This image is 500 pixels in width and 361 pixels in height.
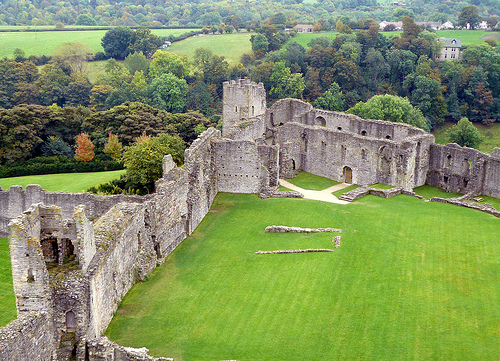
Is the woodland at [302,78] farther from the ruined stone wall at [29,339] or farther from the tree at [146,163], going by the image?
the ruined stone wall at [29,339]

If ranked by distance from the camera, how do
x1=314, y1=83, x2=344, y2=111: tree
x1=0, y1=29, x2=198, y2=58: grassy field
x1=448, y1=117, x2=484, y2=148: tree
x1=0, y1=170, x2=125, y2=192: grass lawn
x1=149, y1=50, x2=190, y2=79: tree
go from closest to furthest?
x1=0, y1=170, x2=125, y2=192: grass lawn
x1=448, y1=117, x2=484, y2=148: tree
x1=314, y1=83, x2=344, y2=111: tree
x1=149, y1=50, x2=190, y2=79: tree
x1=0, y1=29, x2=198, y2=58: grassy field

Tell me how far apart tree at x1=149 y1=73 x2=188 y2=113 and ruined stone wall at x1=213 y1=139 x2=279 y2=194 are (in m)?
60.8

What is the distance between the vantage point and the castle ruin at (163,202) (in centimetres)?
2792

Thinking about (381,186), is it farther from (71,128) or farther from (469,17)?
(469,17)

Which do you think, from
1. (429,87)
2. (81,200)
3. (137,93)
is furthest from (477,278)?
(137,93)

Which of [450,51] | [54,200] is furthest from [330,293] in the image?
[450,51]

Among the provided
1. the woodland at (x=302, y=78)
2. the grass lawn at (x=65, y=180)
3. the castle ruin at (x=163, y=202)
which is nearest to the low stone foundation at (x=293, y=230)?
the castle ruin at (x=163, y=202)

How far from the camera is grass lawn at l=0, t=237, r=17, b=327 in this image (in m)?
34.5

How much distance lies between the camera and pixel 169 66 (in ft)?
414

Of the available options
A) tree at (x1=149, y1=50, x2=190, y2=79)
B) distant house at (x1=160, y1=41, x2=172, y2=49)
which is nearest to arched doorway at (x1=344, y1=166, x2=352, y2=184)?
tree at (x1=149, y1=50, x2=190, y2=79)

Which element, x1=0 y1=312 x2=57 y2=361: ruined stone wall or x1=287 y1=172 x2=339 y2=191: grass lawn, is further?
x1=287 y1=172 x2=339 y2=191: grass lawn

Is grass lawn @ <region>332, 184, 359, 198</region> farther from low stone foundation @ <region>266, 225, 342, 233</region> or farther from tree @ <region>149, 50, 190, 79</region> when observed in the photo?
tree @ <region>149, 50, 190, 79</region>

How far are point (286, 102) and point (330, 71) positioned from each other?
49713 mm

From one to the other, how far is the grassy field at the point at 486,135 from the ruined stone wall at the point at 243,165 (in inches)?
2220
